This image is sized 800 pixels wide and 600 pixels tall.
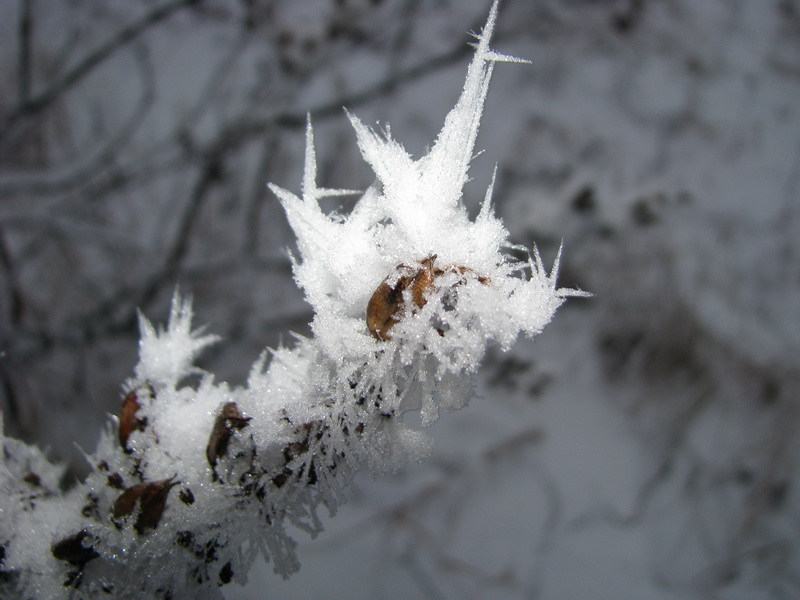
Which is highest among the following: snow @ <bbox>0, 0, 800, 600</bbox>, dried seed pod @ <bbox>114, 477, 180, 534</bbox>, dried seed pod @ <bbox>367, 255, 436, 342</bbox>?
snow @ <bbox>0, 0, 800, 600</bbox>

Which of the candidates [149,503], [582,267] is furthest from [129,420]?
[582,267]

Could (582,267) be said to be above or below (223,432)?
above

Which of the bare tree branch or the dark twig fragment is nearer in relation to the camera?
the dark twig fragment

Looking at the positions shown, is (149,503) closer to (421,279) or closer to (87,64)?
(421,279)

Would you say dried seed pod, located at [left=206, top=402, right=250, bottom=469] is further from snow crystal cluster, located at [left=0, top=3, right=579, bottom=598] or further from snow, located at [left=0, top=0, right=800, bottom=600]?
snow, located at [left=0, top=0, right=800, bottom=600]

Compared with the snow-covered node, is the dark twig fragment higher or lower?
lower

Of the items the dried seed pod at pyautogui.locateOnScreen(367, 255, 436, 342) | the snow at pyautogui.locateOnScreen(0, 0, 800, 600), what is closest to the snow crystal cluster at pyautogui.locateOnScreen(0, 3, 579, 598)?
the dried seed pod at pyautogui.locateOnScreen(367, 255, 436, 342)

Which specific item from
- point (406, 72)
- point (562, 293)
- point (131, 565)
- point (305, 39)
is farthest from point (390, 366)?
point (305, 39)

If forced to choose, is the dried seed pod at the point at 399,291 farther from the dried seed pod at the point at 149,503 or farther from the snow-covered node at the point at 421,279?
the dried seed pod at the point at 149,503
